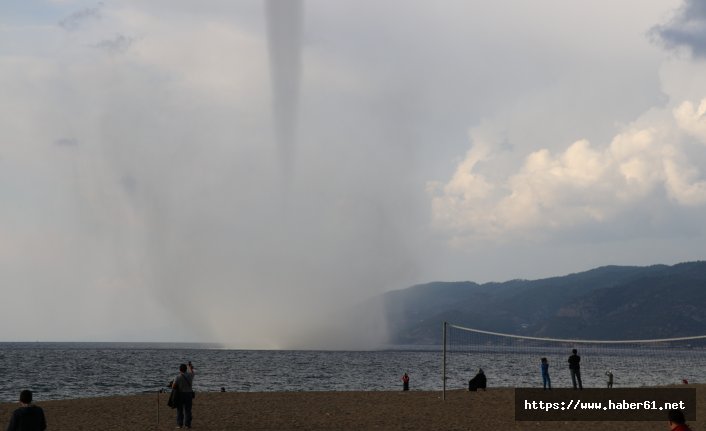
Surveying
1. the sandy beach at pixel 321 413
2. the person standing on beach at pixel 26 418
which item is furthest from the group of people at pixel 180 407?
the sandy beach at pixel 321 413

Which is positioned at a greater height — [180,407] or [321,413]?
[180,407]

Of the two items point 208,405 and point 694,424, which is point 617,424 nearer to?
point 694,424

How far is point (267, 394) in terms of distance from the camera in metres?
42.5

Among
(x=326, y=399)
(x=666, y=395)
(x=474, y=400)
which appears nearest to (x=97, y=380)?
(x=326, y=399)

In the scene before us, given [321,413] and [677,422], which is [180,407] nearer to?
[321,413]

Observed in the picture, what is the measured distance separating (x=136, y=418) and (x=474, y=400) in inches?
593

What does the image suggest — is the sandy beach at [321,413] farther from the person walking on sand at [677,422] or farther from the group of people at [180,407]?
the person walking on sand at [677,422]

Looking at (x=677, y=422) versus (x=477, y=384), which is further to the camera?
(x=477, y=384)

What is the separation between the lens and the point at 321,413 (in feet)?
103

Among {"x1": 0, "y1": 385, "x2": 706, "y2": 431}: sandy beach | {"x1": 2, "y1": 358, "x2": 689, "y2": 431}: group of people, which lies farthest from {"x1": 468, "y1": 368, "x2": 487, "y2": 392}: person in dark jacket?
{"x1": 0, "y1": 385, "x2": 706, "y2": 431}: sandy beach

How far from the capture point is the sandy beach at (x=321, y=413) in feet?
88.1

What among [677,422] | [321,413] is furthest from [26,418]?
[321,413]

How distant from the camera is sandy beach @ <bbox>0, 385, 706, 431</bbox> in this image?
26.8 metres

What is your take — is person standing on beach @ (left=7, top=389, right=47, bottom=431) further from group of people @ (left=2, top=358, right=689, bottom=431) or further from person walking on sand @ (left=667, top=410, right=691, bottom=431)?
person walking on sand @ (left=667, top=410, right=691, bottom=431)
